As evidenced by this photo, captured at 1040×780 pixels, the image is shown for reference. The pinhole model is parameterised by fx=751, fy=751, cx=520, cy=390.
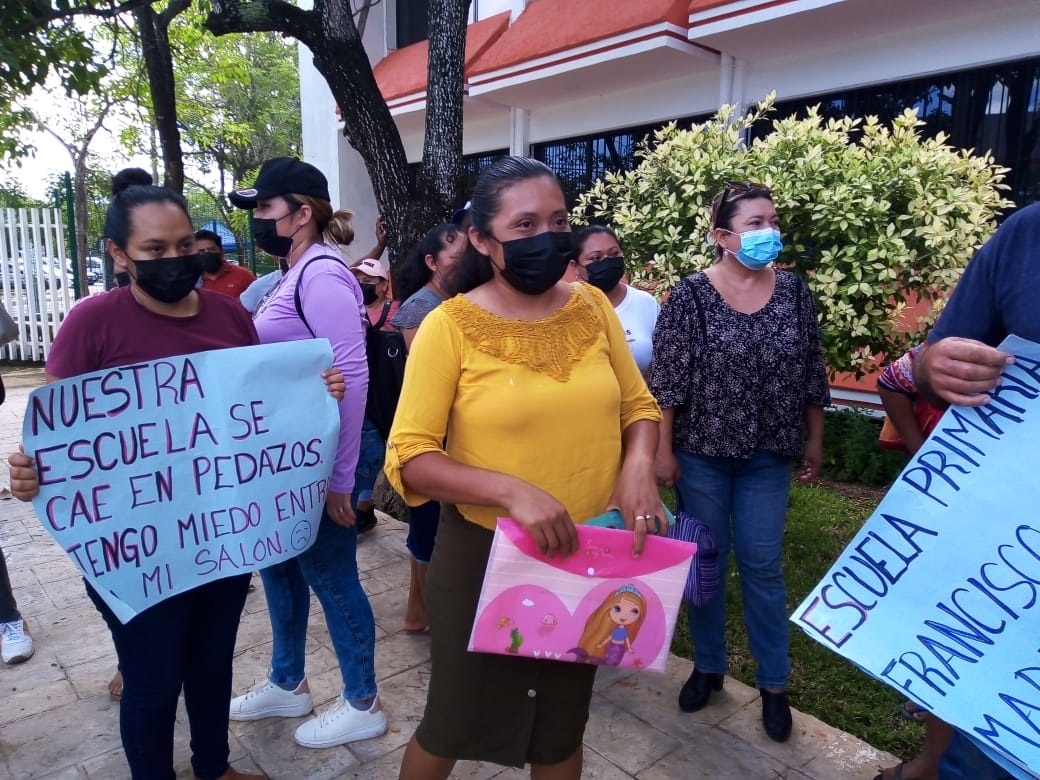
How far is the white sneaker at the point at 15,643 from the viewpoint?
326 cm

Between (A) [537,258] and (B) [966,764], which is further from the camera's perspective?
(A) [537,258]

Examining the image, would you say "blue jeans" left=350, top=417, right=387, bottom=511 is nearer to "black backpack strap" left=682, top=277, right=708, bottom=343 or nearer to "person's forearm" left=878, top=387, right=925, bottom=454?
"black backpack strap" left=682, top=277, right=708, bottom=343

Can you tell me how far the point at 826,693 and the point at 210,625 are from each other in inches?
96.3

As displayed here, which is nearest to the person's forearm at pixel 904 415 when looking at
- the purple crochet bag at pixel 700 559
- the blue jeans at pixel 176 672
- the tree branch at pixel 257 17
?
the purple crochet bag at pixel 700 559

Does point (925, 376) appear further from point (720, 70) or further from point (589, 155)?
point (589, 155)

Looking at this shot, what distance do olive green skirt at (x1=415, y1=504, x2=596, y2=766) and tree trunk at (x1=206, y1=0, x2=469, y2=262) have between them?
3.52 meters

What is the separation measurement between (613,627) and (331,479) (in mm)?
1149

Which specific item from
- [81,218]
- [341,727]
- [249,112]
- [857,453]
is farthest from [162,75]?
[249,112]

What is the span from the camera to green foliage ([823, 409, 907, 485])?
6000 millimetres

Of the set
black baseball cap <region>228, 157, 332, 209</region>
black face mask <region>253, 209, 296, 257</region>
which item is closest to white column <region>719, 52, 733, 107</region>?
black baseball cap <region>228, 157, 332, 209</region>

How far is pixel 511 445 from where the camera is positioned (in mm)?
1750

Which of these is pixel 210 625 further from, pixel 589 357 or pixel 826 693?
pixel 826 693

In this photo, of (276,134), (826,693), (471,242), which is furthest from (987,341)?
(276,134)

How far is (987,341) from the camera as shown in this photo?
1626 mm
